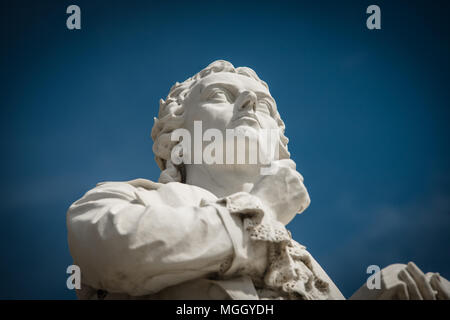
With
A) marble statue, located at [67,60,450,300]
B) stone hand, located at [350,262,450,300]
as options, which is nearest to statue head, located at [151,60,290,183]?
marble statue, located at [67,60,450,300]

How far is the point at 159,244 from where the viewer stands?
11.1ft

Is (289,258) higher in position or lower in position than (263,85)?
lower

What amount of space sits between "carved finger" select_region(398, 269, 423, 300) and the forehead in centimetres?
275

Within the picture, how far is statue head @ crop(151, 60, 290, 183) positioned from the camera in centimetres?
518

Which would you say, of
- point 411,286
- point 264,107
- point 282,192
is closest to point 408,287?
point 411,286

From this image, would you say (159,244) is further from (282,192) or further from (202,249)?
(282,192)

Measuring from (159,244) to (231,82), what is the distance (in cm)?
271
